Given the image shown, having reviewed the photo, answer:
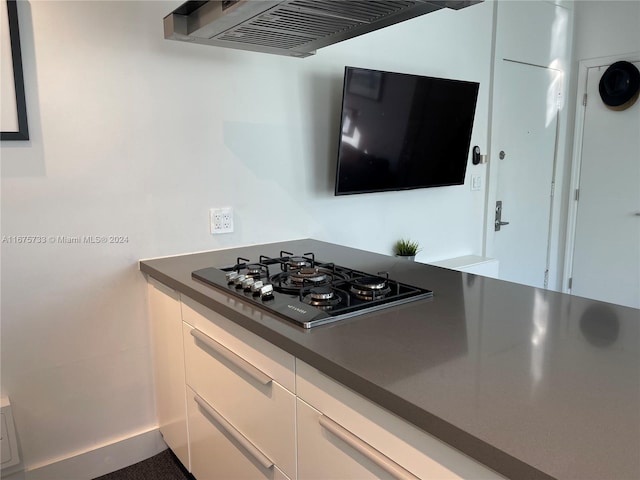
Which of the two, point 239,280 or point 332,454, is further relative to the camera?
point 239,280

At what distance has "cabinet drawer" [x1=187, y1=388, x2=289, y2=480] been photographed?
1.38 m

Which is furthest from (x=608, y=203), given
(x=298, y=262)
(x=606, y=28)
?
(x=298, y=262)

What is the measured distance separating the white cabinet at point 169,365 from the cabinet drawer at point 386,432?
0.83 meters

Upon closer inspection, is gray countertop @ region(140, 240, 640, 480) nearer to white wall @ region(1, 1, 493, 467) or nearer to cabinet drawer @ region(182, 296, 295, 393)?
cabinet drawer @ region(182, 296, 295, 393)

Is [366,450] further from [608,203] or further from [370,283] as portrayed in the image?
[608,203]

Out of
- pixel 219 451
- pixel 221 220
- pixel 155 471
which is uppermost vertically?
pixel 221 220

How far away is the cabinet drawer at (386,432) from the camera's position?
0.80 meters

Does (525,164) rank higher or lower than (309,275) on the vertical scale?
higher

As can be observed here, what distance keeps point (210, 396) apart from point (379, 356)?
0.83 meters

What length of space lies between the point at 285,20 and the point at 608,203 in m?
3.14

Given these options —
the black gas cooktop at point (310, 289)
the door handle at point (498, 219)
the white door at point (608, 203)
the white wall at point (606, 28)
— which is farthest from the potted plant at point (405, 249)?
the white wall at point (606, 28)

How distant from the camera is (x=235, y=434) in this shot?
1469 millimetres

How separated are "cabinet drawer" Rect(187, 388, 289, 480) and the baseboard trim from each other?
0.38 meters

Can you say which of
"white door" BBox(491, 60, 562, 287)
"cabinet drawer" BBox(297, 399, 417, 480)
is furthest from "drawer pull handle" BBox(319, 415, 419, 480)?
"white door" BBox(491, 60, 562, 287)
